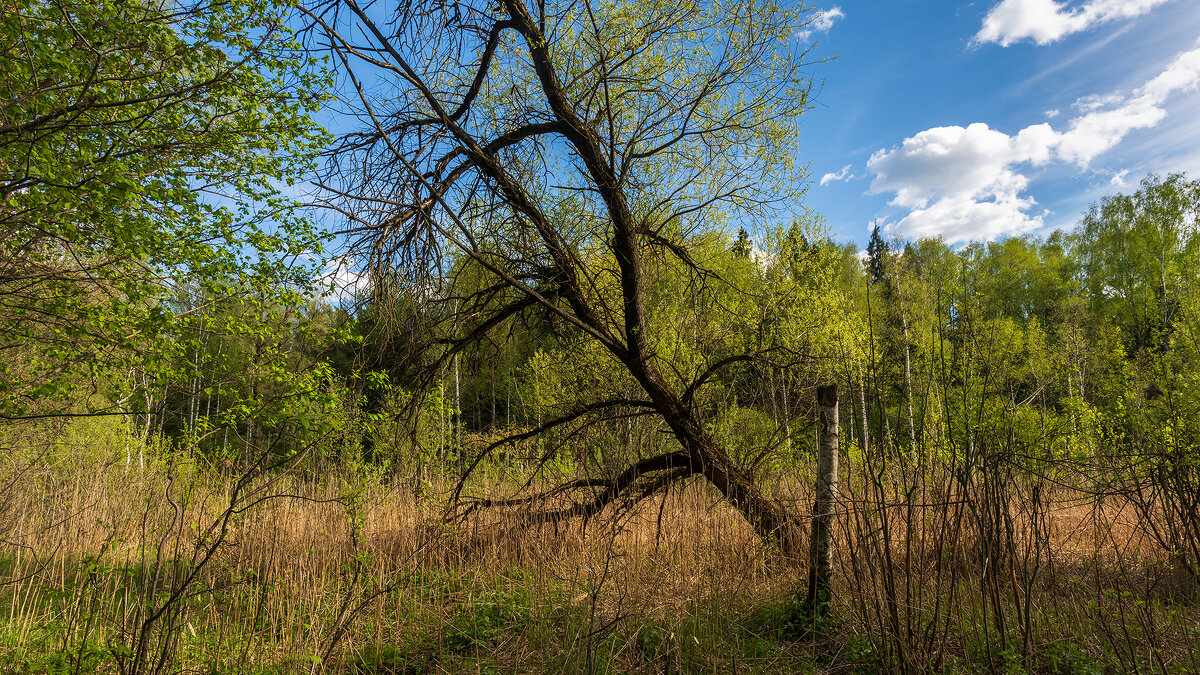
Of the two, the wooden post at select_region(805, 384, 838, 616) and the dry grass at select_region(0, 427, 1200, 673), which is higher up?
the wooden post at select_region(805, 384, 838, 616)

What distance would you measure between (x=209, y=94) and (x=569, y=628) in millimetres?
5221

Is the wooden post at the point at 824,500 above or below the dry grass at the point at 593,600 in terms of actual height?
above

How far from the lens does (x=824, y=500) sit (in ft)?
11.1

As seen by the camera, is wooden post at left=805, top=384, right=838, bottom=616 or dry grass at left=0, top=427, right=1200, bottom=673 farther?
wooden post at left=805, top=384, right=838, bottom=616

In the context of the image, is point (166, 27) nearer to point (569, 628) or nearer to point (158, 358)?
point (158, 358)

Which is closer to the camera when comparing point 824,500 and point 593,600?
point 593,600

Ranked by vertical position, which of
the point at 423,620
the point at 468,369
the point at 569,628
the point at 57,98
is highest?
the point at 57,98

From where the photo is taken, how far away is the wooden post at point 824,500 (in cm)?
335

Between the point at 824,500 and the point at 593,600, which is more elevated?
the point at 824,500

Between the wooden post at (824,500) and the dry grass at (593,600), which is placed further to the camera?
the wooden post at (824,500)

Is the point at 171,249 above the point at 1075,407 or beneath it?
above

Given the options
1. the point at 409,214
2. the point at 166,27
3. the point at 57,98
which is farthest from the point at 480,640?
the point at 166,27

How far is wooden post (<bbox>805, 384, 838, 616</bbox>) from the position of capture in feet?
11.0

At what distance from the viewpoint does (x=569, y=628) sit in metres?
3.55
